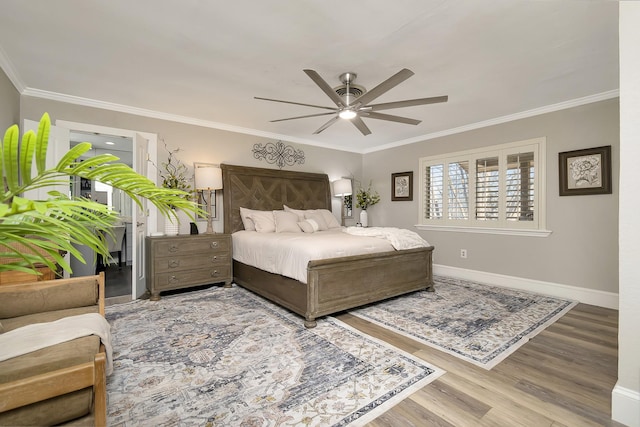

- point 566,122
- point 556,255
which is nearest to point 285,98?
point 566,122

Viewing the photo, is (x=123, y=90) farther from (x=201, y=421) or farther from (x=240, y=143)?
(x=201, y=421)

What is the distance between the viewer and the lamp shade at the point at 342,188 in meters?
5.71

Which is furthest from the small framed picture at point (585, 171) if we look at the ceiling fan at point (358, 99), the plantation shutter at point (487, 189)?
the ceiling fan at point (358, 99)

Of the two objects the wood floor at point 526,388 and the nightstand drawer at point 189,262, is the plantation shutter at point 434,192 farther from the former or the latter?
the nightstand drawer at point 189,262

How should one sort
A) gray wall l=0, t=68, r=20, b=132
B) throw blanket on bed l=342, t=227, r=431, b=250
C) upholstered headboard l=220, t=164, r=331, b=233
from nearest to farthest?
1. gray wall l=0, t=68, r=20, b=132
2. throw blanket on bed l=342, t=227, r=431, b=250
3. upholstered headboard l=220, t=164, r=331, b=233

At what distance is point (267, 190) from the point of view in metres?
5.13

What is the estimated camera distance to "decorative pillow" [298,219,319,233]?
4602mm

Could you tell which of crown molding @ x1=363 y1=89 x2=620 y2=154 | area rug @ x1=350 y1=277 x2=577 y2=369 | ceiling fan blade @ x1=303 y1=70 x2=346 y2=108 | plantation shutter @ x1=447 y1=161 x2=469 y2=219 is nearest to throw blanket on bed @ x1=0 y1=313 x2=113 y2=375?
ceiling fan blade @ x1=303 y1=70 x2=346 y2=108

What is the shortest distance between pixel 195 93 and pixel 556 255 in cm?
487

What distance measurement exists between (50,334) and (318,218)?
3851 millimetres

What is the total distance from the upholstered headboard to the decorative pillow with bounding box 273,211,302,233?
43 cm

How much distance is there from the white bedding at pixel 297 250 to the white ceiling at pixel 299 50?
1.67 m

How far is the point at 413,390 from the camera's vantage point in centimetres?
191

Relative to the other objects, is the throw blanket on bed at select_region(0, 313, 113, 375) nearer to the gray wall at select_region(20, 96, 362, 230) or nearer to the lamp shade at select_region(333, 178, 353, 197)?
the gray wall at select_region(20, 96, 362, 230)
